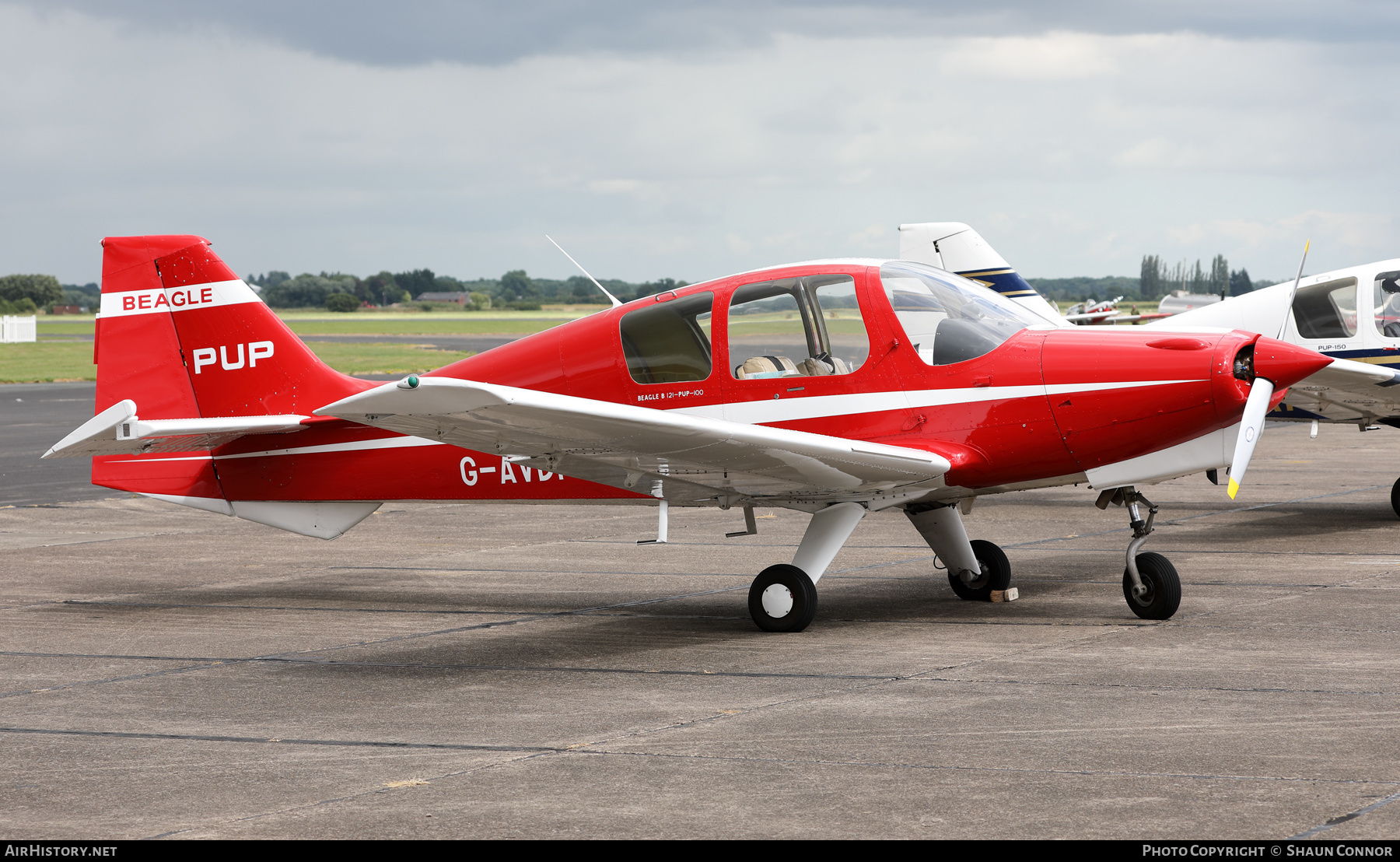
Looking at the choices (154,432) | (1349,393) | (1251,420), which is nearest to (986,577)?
(1251,420)

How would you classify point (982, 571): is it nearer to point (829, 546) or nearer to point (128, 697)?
point (829, 546)

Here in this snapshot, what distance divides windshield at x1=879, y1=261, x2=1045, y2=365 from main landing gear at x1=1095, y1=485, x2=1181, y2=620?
117cm

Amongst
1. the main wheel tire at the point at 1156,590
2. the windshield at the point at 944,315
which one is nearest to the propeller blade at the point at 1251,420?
the main wheel tire at the point at 1156,590

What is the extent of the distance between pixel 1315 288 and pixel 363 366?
119 ft

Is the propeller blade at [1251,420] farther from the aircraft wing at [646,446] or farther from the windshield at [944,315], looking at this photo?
the aircraft wing at [646,446]

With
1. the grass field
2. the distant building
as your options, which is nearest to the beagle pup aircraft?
the grass field

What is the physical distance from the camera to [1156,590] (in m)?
8.18

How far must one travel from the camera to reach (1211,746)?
212 inches

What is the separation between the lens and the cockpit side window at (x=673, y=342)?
8508 millimetres

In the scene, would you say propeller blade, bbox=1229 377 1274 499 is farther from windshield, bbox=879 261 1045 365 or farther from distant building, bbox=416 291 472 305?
distant building, bbox=416 291 472 305

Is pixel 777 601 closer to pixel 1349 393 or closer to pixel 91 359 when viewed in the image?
pixel 1349 393

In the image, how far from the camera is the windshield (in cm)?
814
